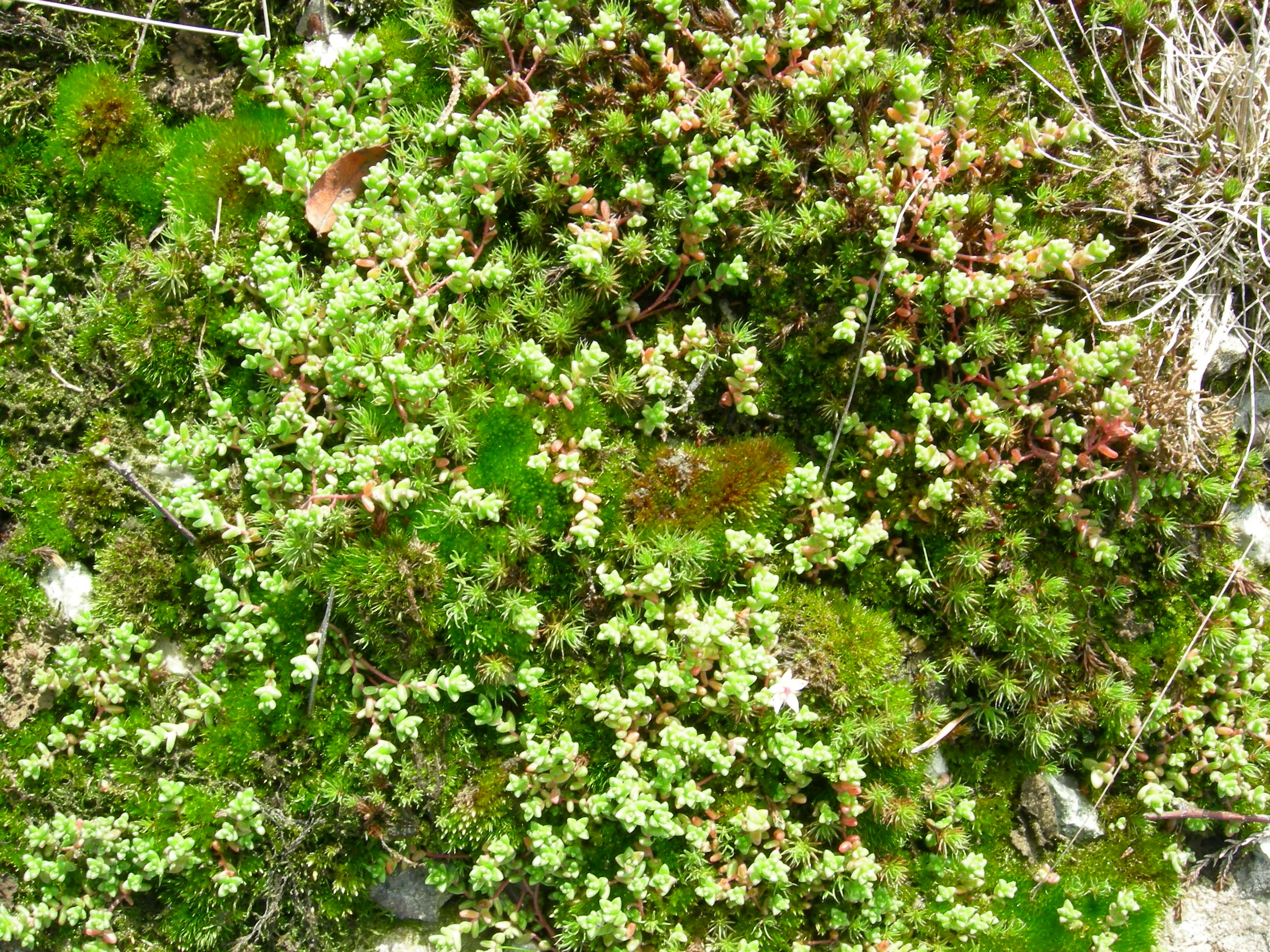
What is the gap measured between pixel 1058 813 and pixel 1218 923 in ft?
4.06

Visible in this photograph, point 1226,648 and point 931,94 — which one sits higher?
point 931,94

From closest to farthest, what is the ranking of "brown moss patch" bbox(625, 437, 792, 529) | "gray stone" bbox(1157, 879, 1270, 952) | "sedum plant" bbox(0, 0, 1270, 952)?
"sedum plant" bbox(0, 0, 1270, 952) < "brown moss patch" bbox(625, 437, 792, 529) < "gray stone" bbox(1157, 879, 1270, 952)

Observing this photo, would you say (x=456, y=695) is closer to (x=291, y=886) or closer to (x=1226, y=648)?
(x=291, y=886)

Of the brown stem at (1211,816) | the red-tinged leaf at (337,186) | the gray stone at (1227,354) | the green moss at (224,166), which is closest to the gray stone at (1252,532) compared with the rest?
the gray stone at (1227,354)

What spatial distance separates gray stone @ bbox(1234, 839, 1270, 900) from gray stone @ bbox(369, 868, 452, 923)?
4.71 metres

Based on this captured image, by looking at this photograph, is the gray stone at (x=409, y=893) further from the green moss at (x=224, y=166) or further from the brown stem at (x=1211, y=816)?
the brown stem at (x=1211, y=816)

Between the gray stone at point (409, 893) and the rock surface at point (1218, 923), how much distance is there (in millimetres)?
4248

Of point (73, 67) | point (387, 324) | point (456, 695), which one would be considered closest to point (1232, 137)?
point (387, 324)

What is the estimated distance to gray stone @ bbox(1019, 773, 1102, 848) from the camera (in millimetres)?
5180

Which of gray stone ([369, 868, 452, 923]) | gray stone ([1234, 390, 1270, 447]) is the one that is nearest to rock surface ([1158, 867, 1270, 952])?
gray stone ([1234, 390, 1270, 447])

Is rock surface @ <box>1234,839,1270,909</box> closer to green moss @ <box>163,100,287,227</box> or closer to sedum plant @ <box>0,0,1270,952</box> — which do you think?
sedum plant @ <box>0,0,1270,952</box>

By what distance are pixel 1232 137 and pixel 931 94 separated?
5.72ft

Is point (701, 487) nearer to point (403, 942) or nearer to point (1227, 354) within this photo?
point (403, 942)

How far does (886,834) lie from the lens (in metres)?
4.95
